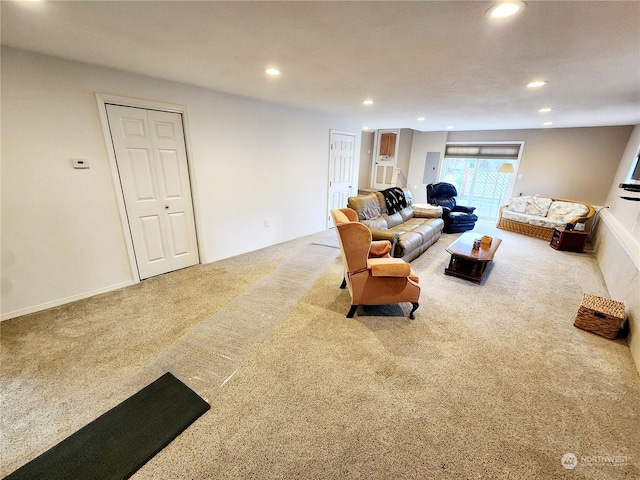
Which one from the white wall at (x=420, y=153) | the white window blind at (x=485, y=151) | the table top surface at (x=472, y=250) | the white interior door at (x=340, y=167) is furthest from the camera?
the white wall at (x=420, y=153)

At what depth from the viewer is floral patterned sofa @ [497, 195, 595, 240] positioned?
5.14 m

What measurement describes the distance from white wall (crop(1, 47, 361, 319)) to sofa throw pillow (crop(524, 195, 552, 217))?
5.77 meters

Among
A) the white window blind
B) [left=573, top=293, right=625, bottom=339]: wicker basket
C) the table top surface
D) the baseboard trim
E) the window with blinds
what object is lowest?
the baseboard trim

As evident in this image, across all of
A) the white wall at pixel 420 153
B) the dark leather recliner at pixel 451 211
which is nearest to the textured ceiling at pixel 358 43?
the dark leather recliner at pixel 451 211

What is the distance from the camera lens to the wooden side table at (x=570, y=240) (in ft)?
15.1

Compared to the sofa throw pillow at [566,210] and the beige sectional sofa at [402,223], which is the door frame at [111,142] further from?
the sofa throw pillow at [566,210]

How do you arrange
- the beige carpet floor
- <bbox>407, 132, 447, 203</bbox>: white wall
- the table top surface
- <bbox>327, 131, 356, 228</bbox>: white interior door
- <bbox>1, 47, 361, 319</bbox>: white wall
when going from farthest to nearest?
<bbox>407, 132, 447, 203</bbox>: white wall → <bbox>327, 131, 356, 228</bbox>: white interior door → the table top surface → <bbox>1, 47, 361, 319</bbox>: white wall → the beige carpet floor

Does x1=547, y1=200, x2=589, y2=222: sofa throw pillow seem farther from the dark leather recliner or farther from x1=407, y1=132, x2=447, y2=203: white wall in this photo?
x1=407, y1=132, x2=447, y2=203: white wall

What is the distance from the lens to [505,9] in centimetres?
130

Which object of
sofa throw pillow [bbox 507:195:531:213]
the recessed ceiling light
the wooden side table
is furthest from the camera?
sofa throw pillow [bbox 507:195:531:213]

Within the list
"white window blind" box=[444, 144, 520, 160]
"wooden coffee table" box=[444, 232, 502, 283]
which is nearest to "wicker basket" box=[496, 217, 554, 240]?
"white window blind" box=[444, 144, 520, 160]

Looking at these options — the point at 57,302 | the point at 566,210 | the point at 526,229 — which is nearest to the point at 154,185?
the point at 57,302

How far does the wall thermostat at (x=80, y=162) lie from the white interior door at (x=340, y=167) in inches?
149

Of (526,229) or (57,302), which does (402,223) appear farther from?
(57,302)
